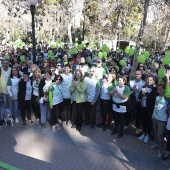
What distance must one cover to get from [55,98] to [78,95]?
66 centimetres

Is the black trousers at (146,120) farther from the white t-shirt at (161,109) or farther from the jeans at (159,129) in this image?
the white t-shirt at (161,109)

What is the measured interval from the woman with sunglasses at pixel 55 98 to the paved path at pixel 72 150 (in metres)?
0.28

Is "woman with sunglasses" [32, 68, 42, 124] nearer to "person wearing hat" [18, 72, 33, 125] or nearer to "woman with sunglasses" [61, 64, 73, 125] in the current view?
"person wearing hat" [18, 72, 33, 125]

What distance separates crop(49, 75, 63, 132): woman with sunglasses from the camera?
217 inches

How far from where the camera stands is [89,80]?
5.61m

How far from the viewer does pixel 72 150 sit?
4.79m

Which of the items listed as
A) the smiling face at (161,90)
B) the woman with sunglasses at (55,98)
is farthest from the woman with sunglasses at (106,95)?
the smiling face at (161,90)

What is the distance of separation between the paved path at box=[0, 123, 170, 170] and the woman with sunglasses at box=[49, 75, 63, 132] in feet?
0.90

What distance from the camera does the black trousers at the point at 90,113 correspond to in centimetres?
585

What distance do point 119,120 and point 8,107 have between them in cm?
342

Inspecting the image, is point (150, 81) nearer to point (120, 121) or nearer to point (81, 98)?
point (120, 121)

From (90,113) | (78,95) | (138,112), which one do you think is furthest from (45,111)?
(138,112)

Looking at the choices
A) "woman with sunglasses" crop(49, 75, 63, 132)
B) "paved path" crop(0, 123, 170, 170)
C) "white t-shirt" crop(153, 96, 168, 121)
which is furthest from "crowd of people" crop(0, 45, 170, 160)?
"white t-shirt" crop(153, 96, 168, 121)

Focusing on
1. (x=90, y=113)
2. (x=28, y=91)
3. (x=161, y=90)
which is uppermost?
(x=161, y=90)
